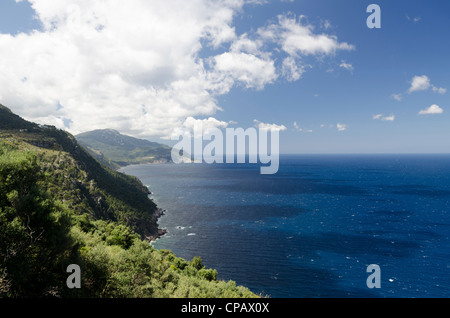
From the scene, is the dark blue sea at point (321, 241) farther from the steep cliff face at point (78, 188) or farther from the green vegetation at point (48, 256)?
the green vegetation at point (48, 256)

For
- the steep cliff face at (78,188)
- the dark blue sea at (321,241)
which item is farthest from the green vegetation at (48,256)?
the steep cliff face at (78,188)

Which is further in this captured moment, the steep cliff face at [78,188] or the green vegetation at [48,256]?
the steep cliff face at [78,188]

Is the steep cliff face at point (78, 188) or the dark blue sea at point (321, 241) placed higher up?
the steep cliff face at point (78, 188)

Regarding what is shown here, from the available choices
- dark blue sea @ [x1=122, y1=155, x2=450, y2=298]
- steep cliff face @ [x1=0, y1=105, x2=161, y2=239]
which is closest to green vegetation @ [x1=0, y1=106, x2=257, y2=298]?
dark blue sea @ [x1=122, y1=155, x2=450, y2=298]

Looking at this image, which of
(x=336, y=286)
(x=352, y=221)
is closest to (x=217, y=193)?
(x=352, y=221)

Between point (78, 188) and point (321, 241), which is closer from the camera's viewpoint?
point (321, 241)

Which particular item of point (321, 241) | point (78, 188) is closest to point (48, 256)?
point (78, 188)

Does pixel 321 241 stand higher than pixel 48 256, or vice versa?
pixel 48 256

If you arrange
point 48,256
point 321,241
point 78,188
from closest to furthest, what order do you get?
point 48,256 → point 321,241 → point 78,188

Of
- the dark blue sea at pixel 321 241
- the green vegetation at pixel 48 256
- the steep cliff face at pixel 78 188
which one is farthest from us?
the steep cliff face at pixel 78 188

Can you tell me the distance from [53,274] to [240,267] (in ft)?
202

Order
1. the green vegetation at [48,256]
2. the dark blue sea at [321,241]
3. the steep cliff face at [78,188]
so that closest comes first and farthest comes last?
the green vegetation at [48,256], the dark blue sea at [321,241], the steep cliff face at [78,188]

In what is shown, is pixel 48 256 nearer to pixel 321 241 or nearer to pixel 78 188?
pixel 78 188

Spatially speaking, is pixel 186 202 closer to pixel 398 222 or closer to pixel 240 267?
pixel 240 267
